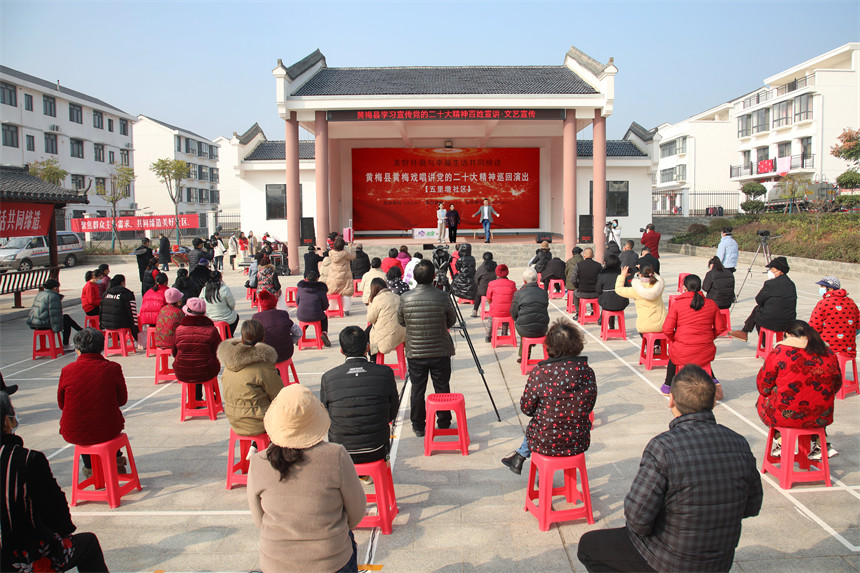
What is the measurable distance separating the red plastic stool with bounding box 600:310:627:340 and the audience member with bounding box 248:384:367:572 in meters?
6.98

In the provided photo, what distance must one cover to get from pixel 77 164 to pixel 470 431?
36.6 meters

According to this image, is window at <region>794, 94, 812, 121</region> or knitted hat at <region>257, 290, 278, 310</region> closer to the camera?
knitted hat at <region>257, 290, 278, 310</region>

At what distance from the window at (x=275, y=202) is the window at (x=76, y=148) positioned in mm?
18363

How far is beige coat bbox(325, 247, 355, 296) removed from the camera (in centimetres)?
1075

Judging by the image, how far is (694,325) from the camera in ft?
18.8

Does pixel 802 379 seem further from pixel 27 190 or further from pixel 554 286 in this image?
pixel 27 190

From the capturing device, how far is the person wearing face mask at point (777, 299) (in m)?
6.85

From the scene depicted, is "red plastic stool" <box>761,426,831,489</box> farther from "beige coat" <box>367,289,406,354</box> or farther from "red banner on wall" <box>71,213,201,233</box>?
"red banner on wall" <box>71,213,201,233</box>

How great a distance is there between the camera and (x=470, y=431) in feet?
18.1

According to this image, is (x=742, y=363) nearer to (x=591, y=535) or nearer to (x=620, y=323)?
(x=620, y=323)

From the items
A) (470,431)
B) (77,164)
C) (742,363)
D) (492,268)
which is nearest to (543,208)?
(492,268)

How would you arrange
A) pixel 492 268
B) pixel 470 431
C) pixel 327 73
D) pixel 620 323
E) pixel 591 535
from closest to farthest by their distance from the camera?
pixel 591 535
pixel 470 431
pixel 620 323
pixel 492 268
pixel 327 73

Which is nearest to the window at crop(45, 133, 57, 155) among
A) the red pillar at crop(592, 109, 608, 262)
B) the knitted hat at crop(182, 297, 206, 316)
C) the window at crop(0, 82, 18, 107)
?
the window at crop(0, 82, 18, 107)

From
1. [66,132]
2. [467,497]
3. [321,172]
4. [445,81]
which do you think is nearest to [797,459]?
[467,497]
